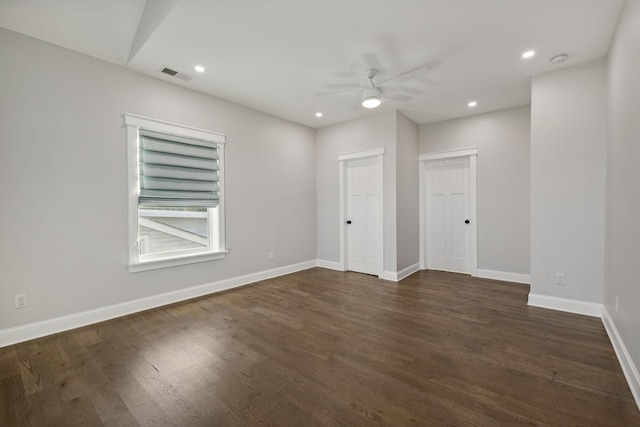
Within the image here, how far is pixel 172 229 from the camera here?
3695 mm

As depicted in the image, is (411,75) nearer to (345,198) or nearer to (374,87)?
(374,87)

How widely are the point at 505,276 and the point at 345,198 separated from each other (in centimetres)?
302

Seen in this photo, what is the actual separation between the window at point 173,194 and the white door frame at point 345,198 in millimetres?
2226

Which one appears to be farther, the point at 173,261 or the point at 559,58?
the point at 173,261

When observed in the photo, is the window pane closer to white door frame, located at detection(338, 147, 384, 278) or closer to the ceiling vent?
the ceiling vent

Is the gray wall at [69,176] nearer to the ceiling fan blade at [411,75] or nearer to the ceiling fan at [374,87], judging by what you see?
the ceiling fan at [374,87]

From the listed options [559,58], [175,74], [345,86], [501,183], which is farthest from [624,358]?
[175,74]

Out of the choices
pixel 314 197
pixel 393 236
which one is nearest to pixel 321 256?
pixel 314 197

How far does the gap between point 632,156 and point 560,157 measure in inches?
52.6

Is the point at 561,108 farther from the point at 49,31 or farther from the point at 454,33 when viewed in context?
the point at 49,31

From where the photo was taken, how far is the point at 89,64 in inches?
115

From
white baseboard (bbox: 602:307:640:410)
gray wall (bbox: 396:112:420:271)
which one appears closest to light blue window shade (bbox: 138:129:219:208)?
gray wall (bbox: 396:112:420:271)

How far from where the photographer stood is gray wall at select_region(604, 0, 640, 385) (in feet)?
5.99

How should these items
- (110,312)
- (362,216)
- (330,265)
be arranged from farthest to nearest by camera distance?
(330,265)
(362,216)
(110,312)
